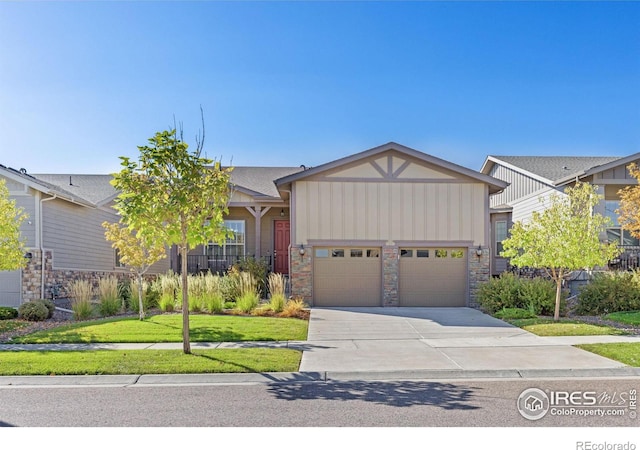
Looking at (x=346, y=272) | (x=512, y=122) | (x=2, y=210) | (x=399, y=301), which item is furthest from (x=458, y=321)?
(x=2, y=210)

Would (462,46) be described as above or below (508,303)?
above

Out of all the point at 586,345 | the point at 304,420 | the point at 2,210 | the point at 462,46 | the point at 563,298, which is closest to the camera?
the point at 304,420

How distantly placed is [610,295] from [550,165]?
990 centimetres

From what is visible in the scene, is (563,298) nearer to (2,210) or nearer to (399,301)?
(399,301)

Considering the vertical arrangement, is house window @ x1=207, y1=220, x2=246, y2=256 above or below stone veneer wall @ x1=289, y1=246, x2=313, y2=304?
above

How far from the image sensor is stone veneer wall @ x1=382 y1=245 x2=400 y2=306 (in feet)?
57.5

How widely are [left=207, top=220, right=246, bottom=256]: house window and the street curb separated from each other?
1421 centimetres

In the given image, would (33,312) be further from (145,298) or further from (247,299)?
(247,299)

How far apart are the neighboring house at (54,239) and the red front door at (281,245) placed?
705cm

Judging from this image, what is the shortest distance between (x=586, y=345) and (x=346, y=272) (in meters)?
8.89

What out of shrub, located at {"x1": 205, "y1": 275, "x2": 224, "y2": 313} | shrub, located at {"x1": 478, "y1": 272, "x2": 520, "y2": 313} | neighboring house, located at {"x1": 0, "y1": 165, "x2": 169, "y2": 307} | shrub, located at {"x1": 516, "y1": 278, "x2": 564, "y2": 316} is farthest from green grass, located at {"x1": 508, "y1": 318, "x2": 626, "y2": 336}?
neighboring house, located at {"x1": 0, "y1": 165, "x2": 169, "y2": 307}

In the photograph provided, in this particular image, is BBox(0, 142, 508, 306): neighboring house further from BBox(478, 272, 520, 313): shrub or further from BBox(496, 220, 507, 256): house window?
BBox(496, 220, 507, 256): house window

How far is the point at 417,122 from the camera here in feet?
60.7

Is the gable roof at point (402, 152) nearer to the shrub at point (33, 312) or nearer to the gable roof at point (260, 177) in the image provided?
the gable roof at point (260, 177)
